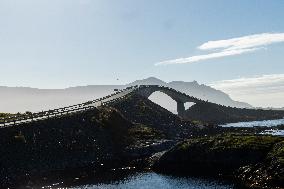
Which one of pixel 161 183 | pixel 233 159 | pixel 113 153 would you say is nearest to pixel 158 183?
pixel 161 183

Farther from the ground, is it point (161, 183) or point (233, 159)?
point (233, 159)

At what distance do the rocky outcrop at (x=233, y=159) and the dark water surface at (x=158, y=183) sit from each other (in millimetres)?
3879

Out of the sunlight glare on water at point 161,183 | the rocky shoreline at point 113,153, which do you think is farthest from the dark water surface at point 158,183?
the rocky shoreline at point 113,153

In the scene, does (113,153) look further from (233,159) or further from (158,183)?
(233,159)

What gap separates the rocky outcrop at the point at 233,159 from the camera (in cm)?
6029

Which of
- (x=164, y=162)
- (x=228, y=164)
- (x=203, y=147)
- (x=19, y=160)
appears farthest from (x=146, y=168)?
(x=19, y=160)

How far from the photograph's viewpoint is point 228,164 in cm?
7181

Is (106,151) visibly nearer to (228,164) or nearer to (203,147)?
(203,147)

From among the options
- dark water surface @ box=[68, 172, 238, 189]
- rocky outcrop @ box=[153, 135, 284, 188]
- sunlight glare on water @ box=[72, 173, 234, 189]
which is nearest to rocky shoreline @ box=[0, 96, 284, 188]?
rocky outcrop @ box=[153, 135, 284, 188]

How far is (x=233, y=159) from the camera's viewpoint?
7162 cm

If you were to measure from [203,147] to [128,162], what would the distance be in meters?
16.7

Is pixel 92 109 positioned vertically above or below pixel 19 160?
above

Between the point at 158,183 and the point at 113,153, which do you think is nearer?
the point at 158,183

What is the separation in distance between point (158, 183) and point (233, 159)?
13681 mm
